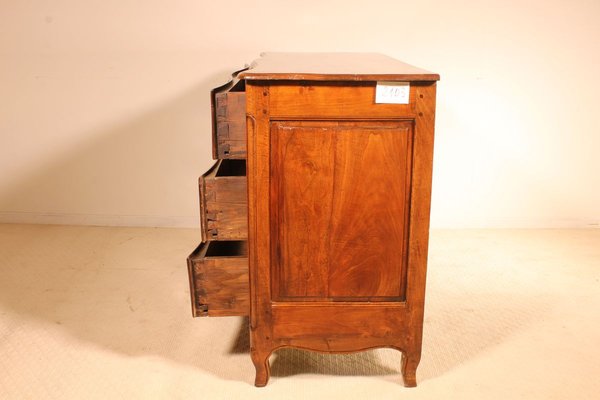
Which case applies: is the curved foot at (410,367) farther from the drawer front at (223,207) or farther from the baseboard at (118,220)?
the baseboard at (118,220)

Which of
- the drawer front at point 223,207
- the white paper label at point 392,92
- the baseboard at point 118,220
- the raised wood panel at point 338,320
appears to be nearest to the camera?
the white paper label at point 392,92

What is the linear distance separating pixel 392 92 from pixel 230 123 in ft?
1.69

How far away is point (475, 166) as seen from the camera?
3.31m

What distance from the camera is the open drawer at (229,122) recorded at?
1.80 m

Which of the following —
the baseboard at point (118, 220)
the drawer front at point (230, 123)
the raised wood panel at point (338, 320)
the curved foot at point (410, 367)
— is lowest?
the baseboard at point (118, 220)

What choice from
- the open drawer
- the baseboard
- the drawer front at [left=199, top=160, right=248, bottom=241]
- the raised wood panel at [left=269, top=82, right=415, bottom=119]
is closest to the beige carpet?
the baseboard

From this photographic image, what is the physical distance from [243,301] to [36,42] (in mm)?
2100

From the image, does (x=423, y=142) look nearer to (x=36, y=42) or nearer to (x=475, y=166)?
(x=475, y=166)

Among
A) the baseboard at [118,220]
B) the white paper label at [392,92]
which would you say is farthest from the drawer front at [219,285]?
the baseboard at [118,220]

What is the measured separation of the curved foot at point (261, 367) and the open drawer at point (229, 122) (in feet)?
1.93

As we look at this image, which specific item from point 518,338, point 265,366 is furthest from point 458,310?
point 265,366

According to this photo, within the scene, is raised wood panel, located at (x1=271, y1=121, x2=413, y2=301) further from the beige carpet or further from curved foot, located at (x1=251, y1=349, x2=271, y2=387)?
the beige carpet

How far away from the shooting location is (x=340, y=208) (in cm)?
165

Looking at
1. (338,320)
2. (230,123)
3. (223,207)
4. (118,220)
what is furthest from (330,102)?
(118,220)
